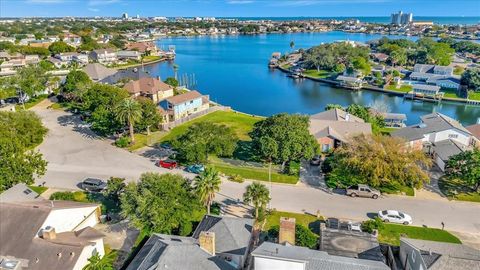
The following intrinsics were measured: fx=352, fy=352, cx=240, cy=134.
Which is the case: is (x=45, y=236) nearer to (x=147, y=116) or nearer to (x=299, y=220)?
(x=299, y=220)

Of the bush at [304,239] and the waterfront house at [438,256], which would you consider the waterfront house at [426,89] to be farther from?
the bush at [304,239]

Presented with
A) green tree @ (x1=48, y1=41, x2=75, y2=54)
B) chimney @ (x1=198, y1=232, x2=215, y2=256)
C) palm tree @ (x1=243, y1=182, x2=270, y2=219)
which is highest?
green tree @ (x1=48, y1=41, x2=75, y2=54)

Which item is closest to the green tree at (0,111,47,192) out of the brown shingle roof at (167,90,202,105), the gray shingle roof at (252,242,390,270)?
the gray shingle roof at (252,242,390,270)

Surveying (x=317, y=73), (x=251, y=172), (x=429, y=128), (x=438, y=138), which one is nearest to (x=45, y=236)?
(x=251, y=172)

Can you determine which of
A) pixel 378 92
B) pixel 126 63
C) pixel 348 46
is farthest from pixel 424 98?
pixel 126 63

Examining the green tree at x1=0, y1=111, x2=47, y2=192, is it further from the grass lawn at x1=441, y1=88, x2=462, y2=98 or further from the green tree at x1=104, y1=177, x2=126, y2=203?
the grass lawn at x1=441, y1=88, x2=462, y2=98

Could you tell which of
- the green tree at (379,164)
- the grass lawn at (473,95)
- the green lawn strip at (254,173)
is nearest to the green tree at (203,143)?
the green lawn strip at (254,173)
